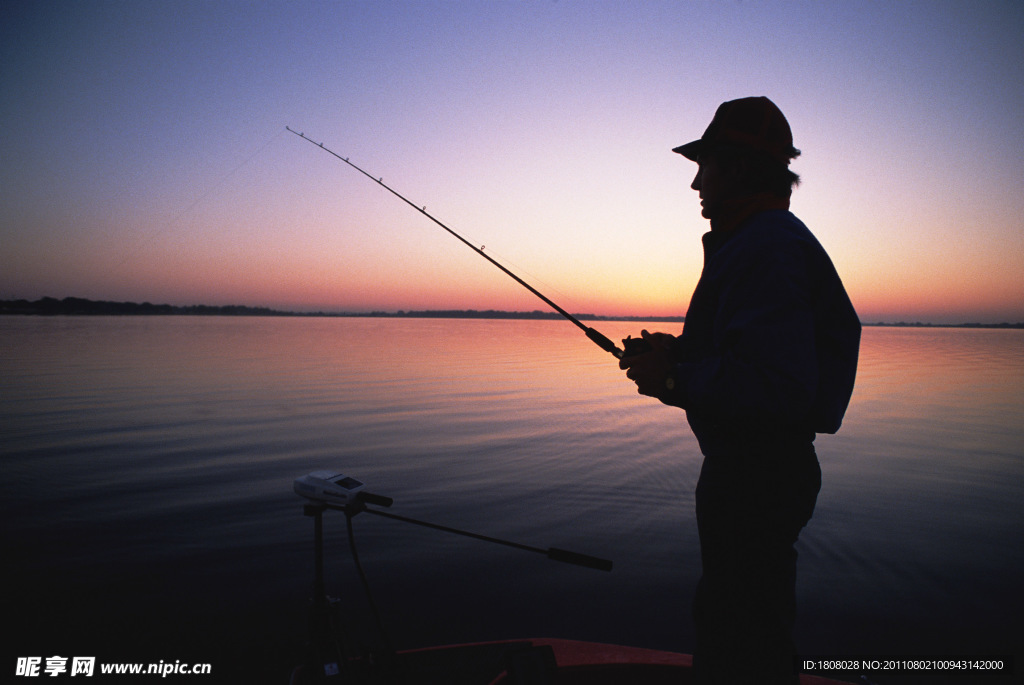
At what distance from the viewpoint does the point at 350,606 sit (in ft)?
17.0

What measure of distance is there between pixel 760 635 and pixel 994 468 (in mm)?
11261

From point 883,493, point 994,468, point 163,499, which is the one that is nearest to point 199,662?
point 163,499

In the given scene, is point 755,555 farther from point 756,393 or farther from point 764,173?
point 764,173

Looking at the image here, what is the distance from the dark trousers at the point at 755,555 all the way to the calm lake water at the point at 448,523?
3.19 metres

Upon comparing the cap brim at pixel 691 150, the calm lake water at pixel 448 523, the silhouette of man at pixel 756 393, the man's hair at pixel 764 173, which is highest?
the cap brim at pixel 691 150

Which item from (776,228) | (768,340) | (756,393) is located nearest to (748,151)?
(776,228)

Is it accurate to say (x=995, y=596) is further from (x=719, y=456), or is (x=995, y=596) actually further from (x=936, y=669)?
(x=719, y=456)

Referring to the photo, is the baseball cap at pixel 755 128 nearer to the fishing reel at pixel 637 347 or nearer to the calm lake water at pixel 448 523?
the fishing reel at pixel 637 347

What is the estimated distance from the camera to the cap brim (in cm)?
209

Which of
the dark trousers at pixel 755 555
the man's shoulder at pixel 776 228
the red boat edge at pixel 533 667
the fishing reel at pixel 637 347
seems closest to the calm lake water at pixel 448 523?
the red boat edge at pixel 533 667

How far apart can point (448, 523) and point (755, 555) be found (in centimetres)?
583

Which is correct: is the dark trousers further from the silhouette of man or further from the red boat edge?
the red boat edge

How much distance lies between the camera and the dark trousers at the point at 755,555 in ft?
5.88

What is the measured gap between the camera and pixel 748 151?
6.51 ft
